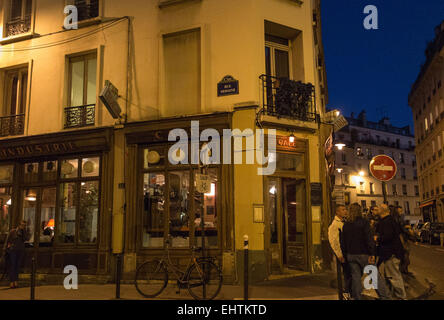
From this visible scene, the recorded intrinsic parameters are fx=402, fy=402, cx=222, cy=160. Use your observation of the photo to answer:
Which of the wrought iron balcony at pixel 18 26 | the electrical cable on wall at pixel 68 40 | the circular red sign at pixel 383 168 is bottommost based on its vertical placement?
the circular red sign at pixel 383 168

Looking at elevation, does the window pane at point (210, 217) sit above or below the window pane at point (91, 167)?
below

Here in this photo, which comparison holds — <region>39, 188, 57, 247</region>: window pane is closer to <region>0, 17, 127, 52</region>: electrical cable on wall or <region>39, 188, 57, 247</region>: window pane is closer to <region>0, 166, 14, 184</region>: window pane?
<region>0, 166, 14, 184</region>: window pane

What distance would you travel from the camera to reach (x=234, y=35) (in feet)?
34.9

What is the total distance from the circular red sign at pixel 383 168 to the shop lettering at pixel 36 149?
813 cm

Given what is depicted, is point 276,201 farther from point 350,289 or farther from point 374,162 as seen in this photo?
point 350,289

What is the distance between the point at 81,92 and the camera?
12.4 metres

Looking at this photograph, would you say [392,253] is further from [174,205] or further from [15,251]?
[15,251]

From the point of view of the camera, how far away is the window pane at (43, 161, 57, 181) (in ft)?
39.5

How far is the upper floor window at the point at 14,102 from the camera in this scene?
1288 centimetres

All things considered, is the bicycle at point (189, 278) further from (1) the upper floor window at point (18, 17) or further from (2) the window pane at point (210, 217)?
(1) the upper floor window at point (18, 17)

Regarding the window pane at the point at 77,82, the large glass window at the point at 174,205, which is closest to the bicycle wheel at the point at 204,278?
the large glass window at the point at 174,205

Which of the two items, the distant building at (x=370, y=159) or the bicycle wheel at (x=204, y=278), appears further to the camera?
the distant building at (x=370, y=159)
